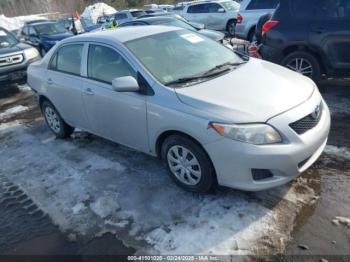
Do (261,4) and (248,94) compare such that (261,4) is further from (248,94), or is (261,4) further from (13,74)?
(248,94)

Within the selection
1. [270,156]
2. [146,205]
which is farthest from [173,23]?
[270,156]

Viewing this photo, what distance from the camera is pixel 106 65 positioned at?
4223mm

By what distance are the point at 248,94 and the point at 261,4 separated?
379 inches

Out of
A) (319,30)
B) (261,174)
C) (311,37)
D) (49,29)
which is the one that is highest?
(319,30)

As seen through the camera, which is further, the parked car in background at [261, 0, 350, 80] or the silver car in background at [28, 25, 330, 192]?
the parked car in background at [261, 0, 350, 80]

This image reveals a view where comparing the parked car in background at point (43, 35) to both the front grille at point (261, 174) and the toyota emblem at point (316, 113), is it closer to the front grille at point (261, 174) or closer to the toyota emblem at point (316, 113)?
the toyota emblem at point (316, 113)

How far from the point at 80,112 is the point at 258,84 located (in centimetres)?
251

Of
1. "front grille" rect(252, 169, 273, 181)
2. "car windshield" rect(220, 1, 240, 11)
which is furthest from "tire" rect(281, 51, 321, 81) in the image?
"car windshield" rect(220, 1, 240, 11)

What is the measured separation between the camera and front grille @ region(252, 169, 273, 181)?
3.10m

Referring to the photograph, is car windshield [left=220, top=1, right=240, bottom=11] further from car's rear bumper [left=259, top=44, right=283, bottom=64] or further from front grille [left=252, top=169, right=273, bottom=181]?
front grille [left=252, top=169, right=273, bottom=181]

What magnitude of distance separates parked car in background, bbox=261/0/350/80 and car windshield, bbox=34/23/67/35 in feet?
36.2

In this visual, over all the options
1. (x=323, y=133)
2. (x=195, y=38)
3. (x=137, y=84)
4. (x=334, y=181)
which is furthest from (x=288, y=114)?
(x=195, y=38)

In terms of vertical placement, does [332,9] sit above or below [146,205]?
above

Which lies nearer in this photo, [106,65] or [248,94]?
[248,94]
